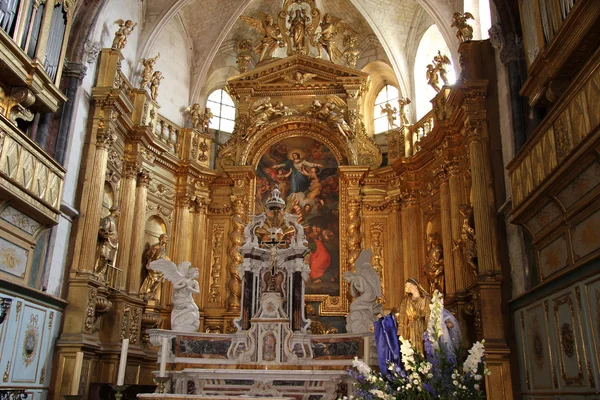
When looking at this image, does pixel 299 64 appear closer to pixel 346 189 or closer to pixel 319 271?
pixel 346 189

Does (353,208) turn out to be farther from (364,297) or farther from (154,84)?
(154,84)

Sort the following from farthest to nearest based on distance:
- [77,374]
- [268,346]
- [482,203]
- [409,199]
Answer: [409,199], [268,346], [482,203], [77,374]

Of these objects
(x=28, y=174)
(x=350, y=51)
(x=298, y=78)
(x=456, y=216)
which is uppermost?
(x=350, y=51)

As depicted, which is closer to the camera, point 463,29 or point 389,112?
point 463,29

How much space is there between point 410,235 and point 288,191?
3.78m

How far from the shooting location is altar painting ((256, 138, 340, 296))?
16594 mm

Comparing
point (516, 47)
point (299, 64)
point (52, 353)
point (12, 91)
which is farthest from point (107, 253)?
point (516, 47)

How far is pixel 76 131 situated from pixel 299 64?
24.6ft

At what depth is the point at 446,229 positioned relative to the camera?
14.4m

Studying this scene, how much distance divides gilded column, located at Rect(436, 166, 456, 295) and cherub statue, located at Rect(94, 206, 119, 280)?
7.56 m

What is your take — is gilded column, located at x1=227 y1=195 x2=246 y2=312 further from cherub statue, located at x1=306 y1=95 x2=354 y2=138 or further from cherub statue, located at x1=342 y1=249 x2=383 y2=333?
cherub statue, located at x1=342 y1=249 x2=383 y2=333

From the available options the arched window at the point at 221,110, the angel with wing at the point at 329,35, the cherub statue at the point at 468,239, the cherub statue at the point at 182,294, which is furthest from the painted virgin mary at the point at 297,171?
the cherub statue at the point at 468,239

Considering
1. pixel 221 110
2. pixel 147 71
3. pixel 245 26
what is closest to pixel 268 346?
pixel 147 71

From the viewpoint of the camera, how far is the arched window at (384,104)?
62.1ft
